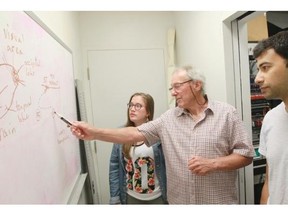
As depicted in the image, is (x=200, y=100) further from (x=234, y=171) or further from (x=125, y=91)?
(x=125, y=91)

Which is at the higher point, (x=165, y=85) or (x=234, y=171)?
(x=165, y=85)

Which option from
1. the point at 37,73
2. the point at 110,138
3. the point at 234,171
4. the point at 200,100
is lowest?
the point at 234,171

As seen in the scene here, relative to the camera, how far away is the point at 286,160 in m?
1.03

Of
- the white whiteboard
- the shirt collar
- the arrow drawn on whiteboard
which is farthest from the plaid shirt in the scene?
the arrow drawn on whiteboard

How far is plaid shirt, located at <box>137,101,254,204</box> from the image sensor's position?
4.72 ft

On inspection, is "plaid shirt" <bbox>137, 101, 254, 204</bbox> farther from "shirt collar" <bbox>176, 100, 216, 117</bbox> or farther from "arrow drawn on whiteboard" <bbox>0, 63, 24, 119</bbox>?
"arrow drawn on whiteboard" <bbox>0, 63, 24, 119</bbox>

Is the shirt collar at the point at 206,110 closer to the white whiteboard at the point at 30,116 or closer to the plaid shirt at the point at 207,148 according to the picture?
the plaid shirt at the point at 207,148

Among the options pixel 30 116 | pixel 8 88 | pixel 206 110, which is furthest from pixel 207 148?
pixel 8 88

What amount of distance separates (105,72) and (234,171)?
1895 mm

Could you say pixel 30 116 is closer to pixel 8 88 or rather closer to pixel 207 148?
pixel 8 88

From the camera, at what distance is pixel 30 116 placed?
1.02 m
